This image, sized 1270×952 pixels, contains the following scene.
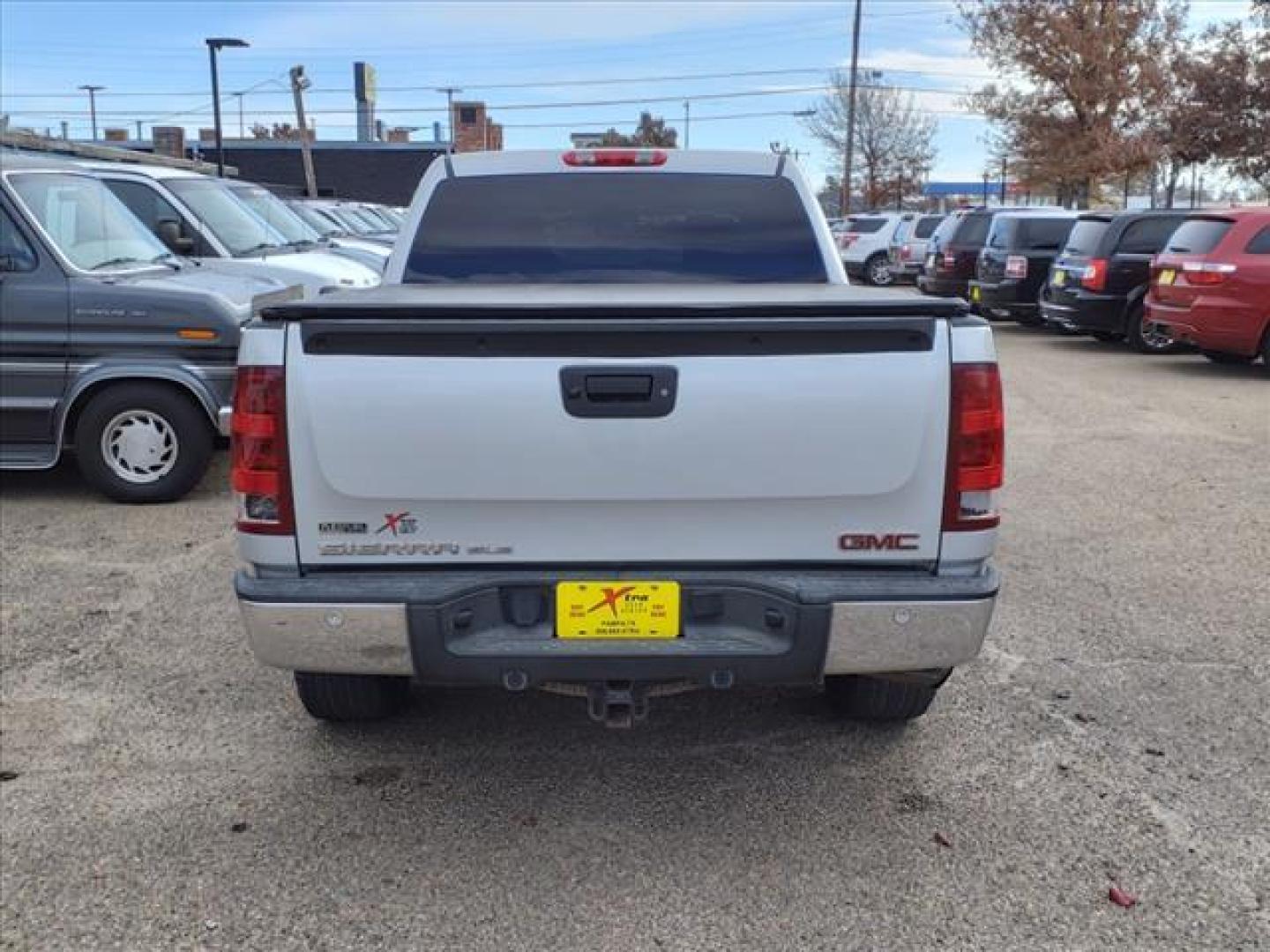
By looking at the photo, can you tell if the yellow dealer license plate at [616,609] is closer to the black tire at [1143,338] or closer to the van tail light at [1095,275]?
the van tail light at [1095,275]

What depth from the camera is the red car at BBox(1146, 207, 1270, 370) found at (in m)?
11.9

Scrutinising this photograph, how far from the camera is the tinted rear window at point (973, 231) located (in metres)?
19.5

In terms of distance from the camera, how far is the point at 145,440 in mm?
7230

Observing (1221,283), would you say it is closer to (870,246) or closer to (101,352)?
(101,352)

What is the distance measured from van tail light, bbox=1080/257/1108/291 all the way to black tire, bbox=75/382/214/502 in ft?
37.8

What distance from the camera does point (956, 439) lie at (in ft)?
10.0

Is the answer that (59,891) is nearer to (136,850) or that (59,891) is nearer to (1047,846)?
(136,850)

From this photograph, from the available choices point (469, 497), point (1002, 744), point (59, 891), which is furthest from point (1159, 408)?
point (59, 891)

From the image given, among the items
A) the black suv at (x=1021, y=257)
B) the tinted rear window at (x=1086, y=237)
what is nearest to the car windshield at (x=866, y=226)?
the black suv at (x=1021, y=257)

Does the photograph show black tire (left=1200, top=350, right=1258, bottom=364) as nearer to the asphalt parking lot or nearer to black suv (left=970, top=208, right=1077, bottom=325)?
black suv (left=970, top=208, right=1077, bottom=325)

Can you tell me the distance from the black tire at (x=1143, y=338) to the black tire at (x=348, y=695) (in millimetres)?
13239

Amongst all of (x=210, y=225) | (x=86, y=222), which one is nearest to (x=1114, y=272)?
(x=210, y=225)

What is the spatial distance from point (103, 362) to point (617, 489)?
5208 millimetres

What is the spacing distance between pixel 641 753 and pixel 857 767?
717 millimetres
